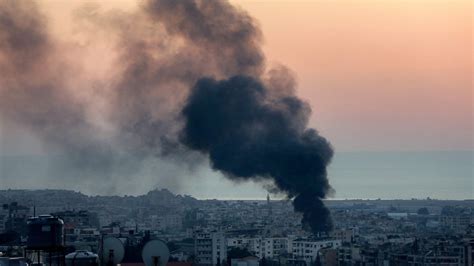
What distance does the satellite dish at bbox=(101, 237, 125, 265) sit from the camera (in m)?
21.5

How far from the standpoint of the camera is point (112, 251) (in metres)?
21.6

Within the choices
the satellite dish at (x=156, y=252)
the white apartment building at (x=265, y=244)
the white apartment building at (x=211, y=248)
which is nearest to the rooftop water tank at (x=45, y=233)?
the satellite dish at (x=156, y=252)

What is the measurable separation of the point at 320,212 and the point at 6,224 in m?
20.9

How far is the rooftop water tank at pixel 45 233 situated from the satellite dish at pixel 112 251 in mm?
1006

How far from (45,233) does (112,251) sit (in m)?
1.33

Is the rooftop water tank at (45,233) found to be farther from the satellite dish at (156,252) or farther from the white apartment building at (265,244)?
the white apartment building at (265,244)

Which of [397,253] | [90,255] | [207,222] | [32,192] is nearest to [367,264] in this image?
[397,253]

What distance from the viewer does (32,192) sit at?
529 ft

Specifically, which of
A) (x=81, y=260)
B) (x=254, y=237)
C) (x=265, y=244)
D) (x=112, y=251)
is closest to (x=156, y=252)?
(x=81, y=260)

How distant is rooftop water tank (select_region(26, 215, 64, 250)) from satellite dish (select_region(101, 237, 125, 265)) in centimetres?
101

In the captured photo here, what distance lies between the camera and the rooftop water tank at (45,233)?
20484 millimetres

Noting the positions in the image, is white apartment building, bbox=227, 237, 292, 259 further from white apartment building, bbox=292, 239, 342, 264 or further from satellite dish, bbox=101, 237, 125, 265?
satellite dish, bbox=101, 237, 125, 265

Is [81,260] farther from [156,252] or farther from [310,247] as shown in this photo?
[310,247]

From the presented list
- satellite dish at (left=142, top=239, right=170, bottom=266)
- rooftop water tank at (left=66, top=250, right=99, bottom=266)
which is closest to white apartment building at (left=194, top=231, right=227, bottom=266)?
rooftop water tank at (left=66, top=250, right=99, bottom=266)
